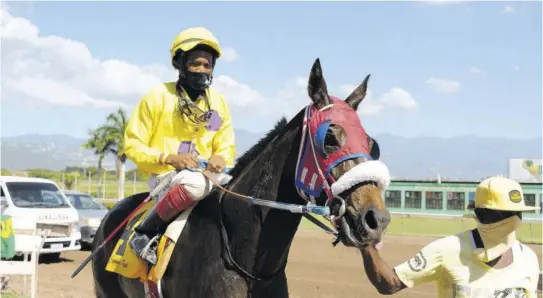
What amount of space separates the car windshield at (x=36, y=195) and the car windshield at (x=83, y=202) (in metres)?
1.73

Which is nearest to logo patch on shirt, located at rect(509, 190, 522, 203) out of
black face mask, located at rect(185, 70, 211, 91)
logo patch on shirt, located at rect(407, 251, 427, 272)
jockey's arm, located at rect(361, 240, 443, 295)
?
jockey's arm, located at rect(361, 240, 443, 295)

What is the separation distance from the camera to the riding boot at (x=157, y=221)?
12.5 feet

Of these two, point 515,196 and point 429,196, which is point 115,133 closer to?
point 429,196

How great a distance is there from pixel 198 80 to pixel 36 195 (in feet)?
36.5

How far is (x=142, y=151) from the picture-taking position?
161 inches

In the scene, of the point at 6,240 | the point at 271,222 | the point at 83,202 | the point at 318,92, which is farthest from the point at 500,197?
the point at 83,202

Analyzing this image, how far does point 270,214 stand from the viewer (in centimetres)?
355

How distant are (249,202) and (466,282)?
1273 millimetres

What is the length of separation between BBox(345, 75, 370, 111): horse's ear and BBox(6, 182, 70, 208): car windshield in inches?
457

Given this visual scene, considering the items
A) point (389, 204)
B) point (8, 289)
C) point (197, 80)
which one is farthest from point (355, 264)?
point (389, 204)

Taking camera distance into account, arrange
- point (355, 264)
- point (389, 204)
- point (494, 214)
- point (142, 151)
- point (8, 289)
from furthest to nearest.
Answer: point (389, 204) → point (355, 264) → point (8, 289) → point (142, 151) → point (494, 214)

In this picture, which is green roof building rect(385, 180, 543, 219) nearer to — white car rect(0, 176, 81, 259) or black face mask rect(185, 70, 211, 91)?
white car rect(0, 176, 81, 259)

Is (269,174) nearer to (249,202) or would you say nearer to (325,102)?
(249,202)

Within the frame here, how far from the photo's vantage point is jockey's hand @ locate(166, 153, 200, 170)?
12.8 ft
